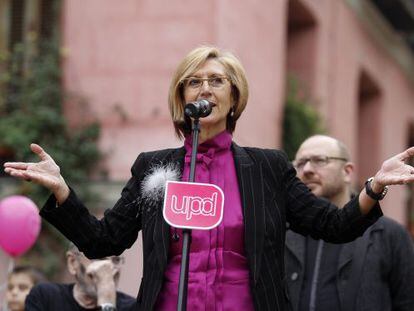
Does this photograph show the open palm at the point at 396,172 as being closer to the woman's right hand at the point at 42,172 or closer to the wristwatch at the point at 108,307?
the woman's right hand at the point at 42,172

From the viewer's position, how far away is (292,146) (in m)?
14.3

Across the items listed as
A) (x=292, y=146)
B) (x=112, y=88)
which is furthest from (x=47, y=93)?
(x=292, y=146)

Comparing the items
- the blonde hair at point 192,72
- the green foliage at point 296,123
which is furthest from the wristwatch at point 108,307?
the green foliage at point 296,123

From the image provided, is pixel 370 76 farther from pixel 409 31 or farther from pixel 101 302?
pixel 101 302

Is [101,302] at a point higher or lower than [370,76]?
lower

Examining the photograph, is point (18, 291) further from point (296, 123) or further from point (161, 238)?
point (296, 123)

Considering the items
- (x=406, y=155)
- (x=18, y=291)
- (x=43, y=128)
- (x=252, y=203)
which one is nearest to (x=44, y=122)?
(x=43, y=128)

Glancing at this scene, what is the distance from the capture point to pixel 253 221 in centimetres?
419

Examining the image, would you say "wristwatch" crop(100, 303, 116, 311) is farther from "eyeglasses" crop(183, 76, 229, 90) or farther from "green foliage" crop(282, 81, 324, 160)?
"green foliage" crop(282, 81, 324, 160)

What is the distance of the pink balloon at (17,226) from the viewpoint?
29.5ft

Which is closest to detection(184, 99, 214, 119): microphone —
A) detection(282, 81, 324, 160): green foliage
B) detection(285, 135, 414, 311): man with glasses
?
detection(285, 135, 414, 311): man with glasses

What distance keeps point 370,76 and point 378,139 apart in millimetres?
1228

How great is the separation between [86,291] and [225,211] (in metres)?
2.41

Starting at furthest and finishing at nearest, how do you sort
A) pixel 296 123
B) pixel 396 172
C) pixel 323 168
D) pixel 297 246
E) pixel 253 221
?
pixel 296 123
pixel 323 168
pixel 297 246
pixel 253 221
pixel 396 172
